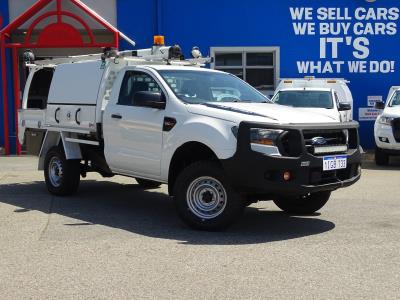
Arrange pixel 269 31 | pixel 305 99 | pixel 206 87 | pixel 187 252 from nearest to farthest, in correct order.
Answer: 1. pixel 187 252
2. pixel 206 87
3. pixel 305 99
4. pixel 269 31

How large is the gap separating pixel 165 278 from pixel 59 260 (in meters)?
1.17

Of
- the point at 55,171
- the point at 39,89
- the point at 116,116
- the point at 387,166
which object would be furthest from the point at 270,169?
the point at 387,166

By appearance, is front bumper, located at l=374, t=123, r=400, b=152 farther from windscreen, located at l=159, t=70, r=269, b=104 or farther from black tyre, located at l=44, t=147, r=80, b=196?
black tyre, located at l=44, t=147, r=80, b=196

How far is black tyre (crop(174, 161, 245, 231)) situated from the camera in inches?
251

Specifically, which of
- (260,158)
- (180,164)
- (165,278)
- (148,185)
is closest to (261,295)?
(165,278)

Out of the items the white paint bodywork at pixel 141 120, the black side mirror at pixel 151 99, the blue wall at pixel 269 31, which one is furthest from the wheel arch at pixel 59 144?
the blue wall at pixel 269 31

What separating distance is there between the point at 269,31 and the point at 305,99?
3.68m

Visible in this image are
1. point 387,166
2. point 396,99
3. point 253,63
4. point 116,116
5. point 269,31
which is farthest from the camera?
point 253,63

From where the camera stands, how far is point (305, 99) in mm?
14039

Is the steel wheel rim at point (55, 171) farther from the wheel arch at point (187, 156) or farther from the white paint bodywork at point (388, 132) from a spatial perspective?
the white paint bodywork at point (388, 132)

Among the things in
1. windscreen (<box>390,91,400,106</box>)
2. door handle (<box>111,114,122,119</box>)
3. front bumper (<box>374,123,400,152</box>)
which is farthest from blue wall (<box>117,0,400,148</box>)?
door handle (<box>111,114,122,119</box>)

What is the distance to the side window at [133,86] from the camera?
25.0 feet

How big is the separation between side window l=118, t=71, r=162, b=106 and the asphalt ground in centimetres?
156

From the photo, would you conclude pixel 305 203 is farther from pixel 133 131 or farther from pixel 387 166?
pixel 387 166
